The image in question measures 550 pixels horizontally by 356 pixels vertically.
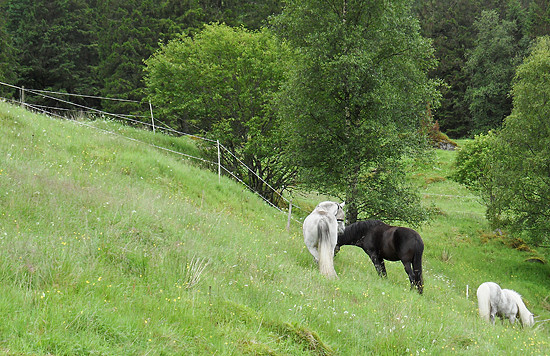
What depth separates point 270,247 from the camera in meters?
10.2

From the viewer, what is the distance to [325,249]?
30.9 ft

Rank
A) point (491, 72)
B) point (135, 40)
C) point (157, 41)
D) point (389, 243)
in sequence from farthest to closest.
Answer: point (491, 72), point (157, 41), point (135, 40), point (389, 243)

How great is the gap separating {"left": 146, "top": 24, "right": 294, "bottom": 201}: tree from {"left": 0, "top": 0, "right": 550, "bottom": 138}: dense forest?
592cm

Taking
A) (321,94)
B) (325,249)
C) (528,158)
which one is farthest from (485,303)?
(528,158)

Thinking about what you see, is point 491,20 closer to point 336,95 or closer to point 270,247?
point 336,95

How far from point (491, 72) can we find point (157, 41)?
47264 millimetres

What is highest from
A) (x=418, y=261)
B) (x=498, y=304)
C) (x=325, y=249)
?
(x=325, y=249)

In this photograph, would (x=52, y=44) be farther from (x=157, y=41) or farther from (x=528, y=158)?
(x=528, y=158)

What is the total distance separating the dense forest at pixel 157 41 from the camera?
40438 mm

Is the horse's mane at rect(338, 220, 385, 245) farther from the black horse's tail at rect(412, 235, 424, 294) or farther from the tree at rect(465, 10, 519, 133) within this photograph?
the tree at rect(465, 10, 519, 133)

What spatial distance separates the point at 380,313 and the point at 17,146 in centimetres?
1038

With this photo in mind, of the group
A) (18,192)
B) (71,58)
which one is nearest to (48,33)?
(71,58)

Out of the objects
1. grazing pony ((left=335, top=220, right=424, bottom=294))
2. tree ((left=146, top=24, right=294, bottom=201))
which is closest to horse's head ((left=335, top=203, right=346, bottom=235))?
grazing pony ((left=335, top=220, right=424, bottom=294))

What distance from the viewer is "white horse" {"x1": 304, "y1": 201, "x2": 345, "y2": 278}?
30.5 feet
